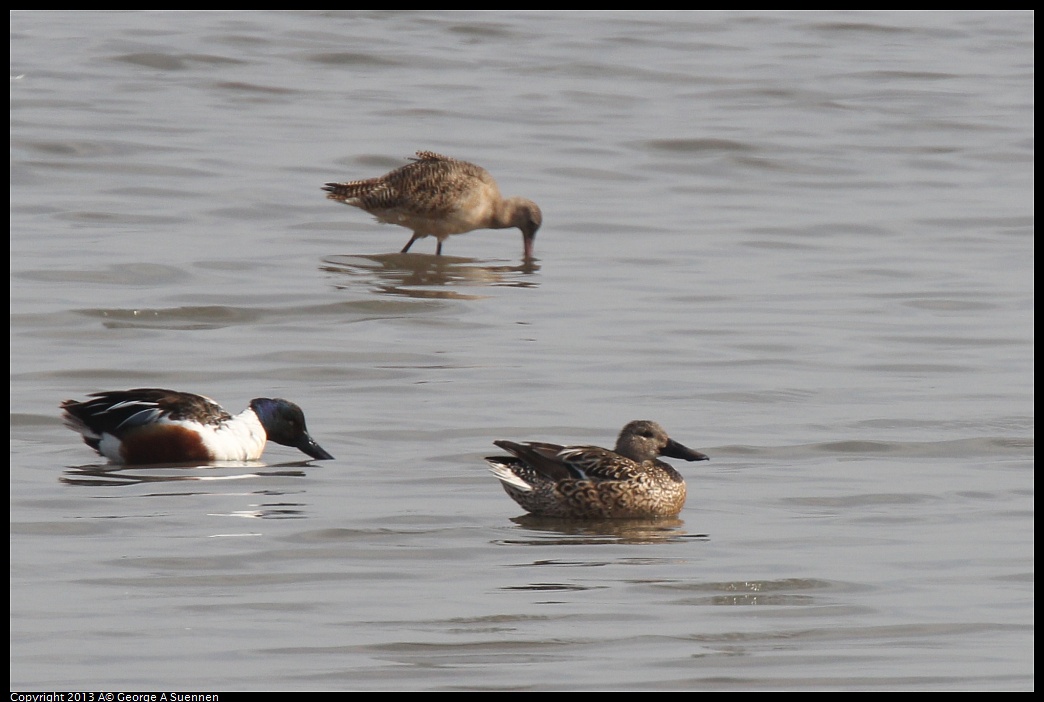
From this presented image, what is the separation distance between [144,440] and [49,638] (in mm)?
3181

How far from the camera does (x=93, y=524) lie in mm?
7645

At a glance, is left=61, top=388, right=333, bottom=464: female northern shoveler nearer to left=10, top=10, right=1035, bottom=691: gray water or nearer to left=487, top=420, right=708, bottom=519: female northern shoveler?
left=10, top=10, right=1035, bottom=691: gray water

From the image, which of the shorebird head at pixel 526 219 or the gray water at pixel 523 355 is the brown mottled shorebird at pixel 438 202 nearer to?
the shorebird head at pixel 526 219

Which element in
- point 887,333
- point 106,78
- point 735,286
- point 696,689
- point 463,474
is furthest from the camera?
point 106,78

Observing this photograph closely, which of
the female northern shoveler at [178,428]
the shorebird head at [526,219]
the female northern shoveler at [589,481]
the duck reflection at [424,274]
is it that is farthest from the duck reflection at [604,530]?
the shorebird head at [526,219]

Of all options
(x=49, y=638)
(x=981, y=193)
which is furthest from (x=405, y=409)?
(x=981, y=193)

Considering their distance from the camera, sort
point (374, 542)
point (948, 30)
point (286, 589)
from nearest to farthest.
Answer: point (286, 589) → point (374, 542) → point (948, 30)

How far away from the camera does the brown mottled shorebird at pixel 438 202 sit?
15.4 metres

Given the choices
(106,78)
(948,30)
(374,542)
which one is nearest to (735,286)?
(374,542)

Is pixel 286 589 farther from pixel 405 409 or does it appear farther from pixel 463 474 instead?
pixel 405 409

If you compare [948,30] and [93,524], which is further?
[948,30]

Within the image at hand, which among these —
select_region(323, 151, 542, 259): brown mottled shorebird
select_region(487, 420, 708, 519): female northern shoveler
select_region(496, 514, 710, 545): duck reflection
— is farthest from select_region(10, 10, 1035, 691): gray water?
select_region(323, 151, 542, 259): brown mottled shorebird

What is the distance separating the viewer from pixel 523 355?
453 inches

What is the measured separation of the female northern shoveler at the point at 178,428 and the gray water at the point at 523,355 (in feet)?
0.53
